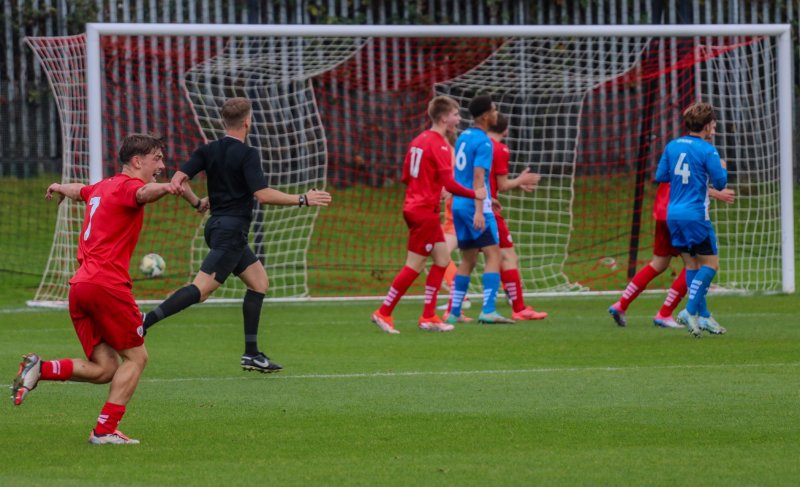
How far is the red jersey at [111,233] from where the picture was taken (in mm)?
7242

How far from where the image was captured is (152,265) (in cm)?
1730

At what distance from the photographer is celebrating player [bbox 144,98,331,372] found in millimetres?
9945

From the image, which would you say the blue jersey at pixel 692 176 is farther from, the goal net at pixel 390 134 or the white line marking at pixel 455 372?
the goal net at pixel 390 134

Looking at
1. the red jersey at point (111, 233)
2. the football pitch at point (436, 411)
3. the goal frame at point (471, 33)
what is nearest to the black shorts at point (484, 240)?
the football pitch at point (436, 411)

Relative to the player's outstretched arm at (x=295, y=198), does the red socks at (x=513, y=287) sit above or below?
below

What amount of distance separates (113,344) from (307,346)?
15.1 ft

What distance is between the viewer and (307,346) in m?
11.8

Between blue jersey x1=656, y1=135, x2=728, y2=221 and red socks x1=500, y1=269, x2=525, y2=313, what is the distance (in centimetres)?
230

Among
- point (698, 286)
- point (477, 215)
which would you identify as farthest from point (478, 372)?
point (477, 215)

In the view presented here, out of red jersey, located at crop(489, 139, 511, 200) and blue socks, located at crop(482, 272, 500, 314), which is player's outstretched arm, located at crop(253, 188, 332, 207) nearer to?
blue socks, located at crop(482, 272, 500, 314)

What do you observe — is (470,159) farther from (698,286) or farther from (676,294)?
(698,286)

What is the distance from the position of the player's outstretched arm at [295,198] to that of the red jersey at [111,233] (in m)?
1.83

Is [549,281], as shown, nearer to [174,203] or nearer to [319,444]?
[174,203]

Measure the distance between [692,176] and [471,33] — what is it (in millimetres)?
4831
